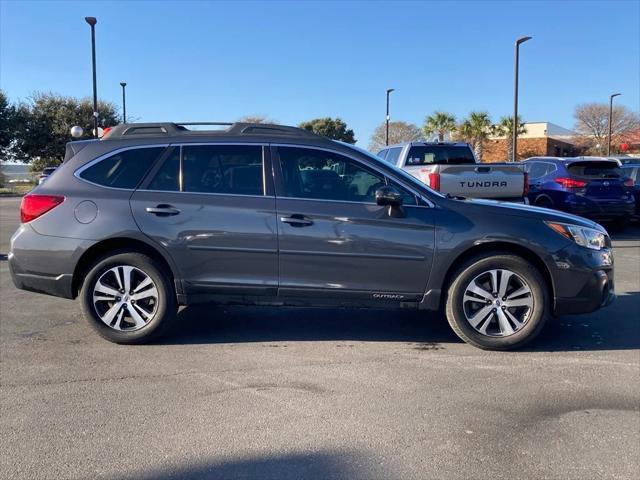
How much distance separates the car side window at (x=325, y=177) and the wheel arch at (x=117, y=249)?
1250 mm

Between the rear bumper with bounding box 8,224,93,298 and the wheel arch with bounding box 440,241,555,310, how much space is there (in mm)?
3169

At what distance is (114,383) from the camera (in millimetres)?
4184

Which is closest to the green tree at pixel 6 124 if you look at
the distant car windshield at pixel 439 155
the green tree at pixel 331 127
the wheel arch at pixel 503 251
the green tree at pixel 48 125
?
the green tree at pixel 48 125

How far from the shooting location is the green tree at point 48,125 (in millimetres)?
39156

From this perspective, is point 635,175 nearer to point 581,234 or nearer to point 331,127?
point 581,234

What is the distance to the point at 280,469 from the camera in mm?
2988

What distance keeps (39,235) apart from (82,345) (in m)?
1.05

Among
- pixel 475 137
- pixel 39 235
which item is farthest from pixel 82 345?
pixel 475 137

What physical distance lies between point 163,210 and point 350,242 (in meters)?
1.66

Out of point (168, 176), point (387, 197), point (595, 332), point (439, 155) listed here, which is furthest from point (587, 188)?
point (168, 176)

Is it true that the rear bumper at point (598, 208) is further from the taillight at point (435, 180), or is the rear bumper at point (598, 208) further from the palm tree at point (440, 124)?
the palm tree at point (440, 124)

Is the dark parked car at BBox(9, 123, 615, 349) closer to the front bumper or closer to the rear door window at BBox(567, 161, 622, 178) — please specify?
the front bumper

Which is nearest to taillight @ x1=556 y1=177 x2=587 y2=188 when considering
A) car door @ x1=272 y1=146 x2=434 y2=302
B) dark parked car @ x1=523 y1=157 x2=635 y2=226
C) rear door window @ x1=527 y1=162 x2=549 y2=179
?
dark parked car @ x1=523 y1=157 x2=635 y2=226

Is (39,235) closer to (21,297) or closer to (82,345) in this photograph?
(82,345)
